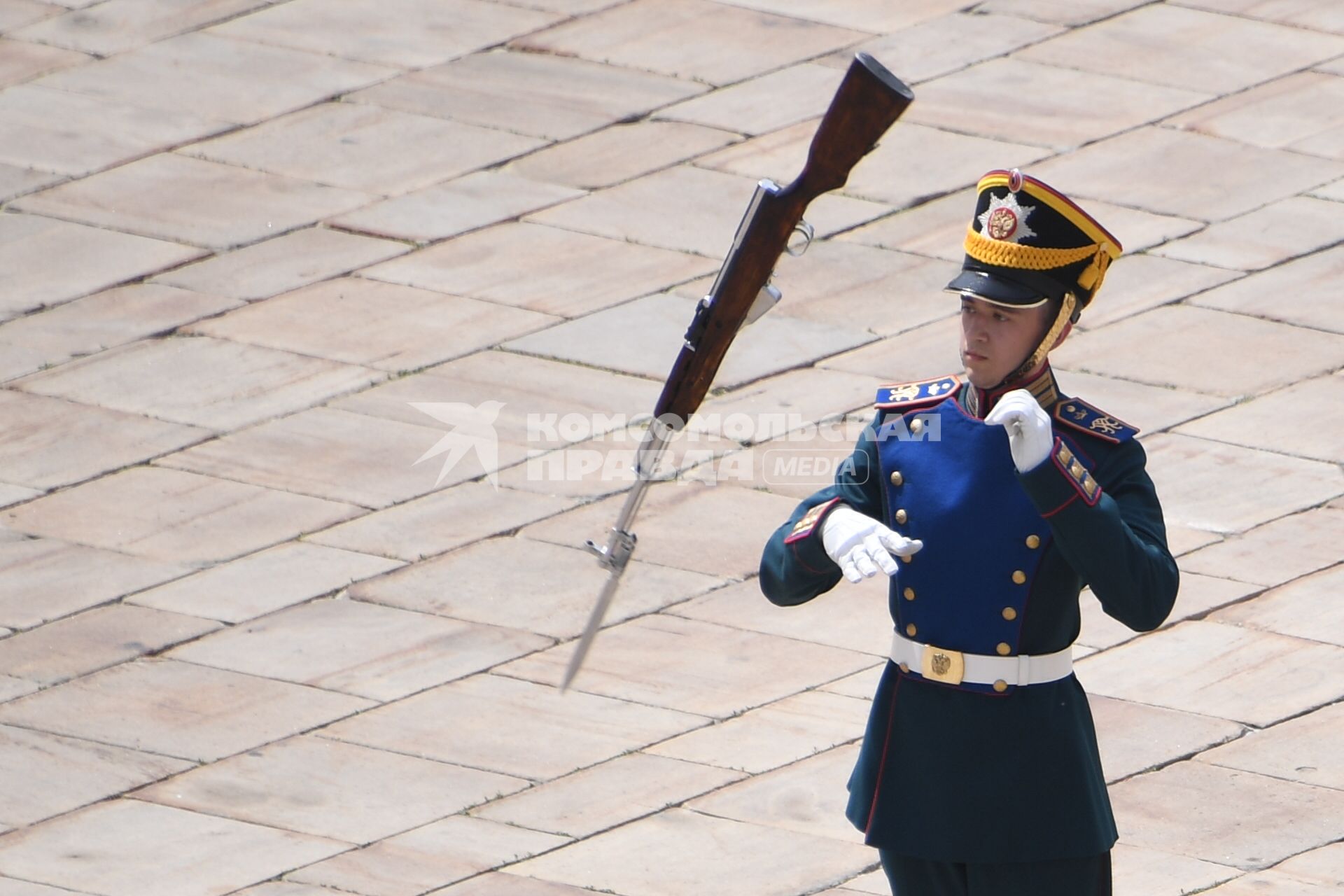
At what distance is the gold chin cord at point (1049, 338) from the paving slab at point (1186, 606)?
2626mm

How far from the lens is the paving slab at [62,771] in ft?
A: 19.1

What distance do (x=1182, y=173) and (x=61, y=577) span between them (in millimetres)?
4784

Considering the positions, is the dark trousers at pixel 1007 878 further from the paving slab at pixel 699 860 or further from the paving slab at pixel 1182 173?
the paving slab at pixel 1182 173

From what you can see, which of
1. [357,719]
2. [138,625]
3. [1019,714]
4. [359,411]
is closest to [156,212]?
[359,411]

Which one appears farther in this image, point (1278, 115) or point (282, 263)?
point (1278, 115)

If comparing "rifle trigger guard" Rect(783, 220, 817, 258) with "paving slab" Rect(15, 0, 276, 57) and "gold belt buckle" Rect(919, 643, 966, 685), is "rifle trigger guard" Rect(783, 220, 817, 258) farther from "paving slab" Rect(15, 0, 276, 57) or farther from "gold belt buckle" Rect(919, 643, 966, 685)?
"paving slab" Rect(15, 0, 276, 57)

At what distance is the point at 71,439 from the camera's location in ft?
25.1

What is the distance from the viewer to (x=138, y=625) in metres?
6.66

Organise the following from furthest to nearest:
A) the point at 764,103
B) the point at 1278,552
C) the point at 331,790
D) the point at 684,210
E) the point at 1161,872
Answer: the point at 764,103 < the point at 684,210 < the point at 1278,552 < the point at 331,790 < the point at 1161,872

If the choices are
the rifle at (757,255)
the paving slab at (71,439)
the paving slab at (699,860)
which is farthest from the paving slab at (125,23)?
the rifle at (757,255)

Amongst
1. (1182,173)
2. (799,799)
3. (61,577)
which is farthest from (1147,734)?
(1182,173)

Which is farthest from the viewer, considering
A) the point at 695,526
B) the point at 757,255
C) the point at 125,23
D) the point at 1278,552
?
the point at 125,23

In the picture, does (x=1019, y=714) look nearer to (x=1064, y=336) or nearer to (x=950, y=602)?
(x=950, y=602)

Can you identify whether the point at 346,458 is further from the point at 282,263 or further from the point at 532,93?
the point at 532,93
